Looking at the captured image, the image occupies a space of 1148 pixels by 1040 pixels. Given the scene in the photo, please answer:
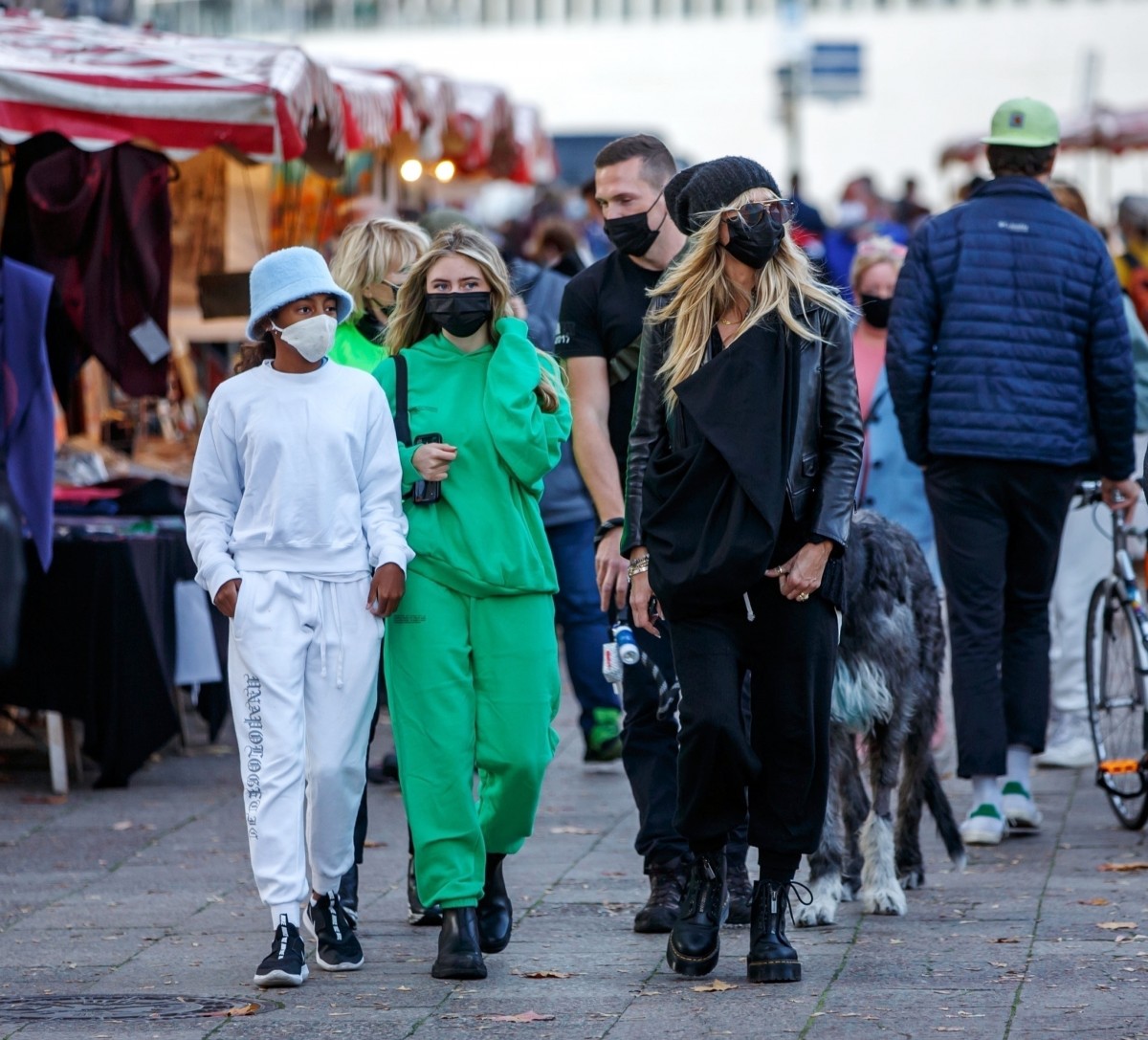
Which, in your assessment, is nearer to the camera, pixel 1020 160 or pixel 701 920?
pixel 701 920

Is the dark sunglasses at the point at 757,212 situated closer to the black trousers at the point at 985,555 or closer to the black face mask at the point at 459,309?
the black face mask at the point at 459,309

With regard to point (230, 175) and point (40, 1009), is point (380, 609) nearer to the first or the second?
point (40, 1009)

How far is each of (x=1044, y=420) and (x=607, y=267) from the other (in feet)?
6.01

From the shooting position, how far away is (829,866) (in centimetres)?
650

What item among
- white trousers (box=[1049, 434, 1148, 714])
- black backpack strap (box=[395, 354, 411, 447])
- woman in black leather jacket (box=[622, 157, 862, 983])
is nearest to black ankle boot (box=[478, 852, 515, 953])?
woman in black leather jacket (box=[622, 157, 862, 983])

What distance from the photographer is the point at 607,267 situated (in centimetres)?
664

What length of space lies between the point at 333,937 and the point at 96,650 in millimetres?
3512

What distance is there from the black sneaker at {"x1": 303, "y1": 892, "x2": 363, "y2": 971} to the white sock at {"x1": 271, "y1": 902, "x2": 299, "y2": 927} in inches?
8.4

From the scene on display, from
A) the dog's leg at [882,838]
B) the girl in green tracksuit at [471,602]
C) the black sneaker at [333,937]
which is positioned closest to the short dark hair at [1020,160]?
the dog's leg at [882,838]

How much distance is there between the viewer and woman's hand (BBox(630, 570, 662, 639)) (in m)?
5.75

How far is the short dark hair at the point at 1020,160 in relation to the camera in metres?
7.85

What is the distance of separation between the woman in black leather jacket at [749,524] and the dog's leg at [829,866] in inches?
27.5

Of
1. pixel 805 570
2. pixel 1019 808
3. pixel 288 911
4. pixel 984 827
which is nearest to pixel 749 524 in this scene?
pixel 805 570

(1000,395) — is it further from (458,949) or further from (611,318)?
(458,949)
